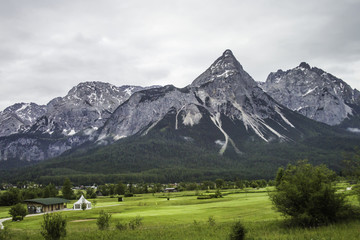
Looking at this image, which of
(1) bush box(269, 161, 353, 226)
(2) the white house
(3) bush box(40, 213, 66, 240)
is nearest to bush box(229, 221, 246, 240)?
(1) bush box(269, 161, 353, 226)

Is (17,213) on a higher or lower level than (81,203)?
higher

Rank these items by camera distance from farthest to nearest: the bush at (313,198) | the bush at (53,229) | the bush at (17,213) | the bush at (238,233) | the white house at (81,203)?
the white house at (81,203) < the bush at (17,213) < the bush at (313,198) < the bush at (53,229) < the bush at (238,233)

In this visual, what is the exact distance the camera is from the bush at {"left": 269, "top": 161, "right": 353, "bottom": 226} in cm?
3681

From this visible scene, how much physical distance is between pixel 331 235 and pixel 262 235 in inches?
275

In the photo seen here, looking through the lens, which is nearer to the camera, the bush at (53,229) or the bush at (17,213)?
the bush at (53,229)

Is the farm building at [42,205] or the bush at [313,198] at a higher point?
the bush at [313,198]

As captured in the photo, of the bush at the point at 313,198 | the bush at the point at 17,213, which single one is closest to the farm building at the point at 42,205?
the bush at the point at 17,213

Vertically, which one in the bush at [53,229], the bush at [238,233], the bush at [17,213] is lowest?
the bush at [17,213]

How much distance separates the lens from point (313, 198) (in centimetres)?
3678

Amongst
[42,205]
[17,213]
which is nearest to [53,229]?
[17,213]

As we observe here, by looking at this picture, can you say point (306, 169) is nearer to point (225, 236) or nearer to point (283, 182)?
point (283, 182)

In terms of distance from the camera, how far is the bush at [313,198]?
121ft

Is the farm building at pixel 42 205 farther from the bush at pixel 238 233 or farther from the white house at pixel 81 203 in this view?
the bush at pixel 238 233

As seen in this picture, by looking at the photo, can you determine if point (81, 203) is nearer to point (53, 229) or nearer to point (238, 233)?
point (53, 229)
